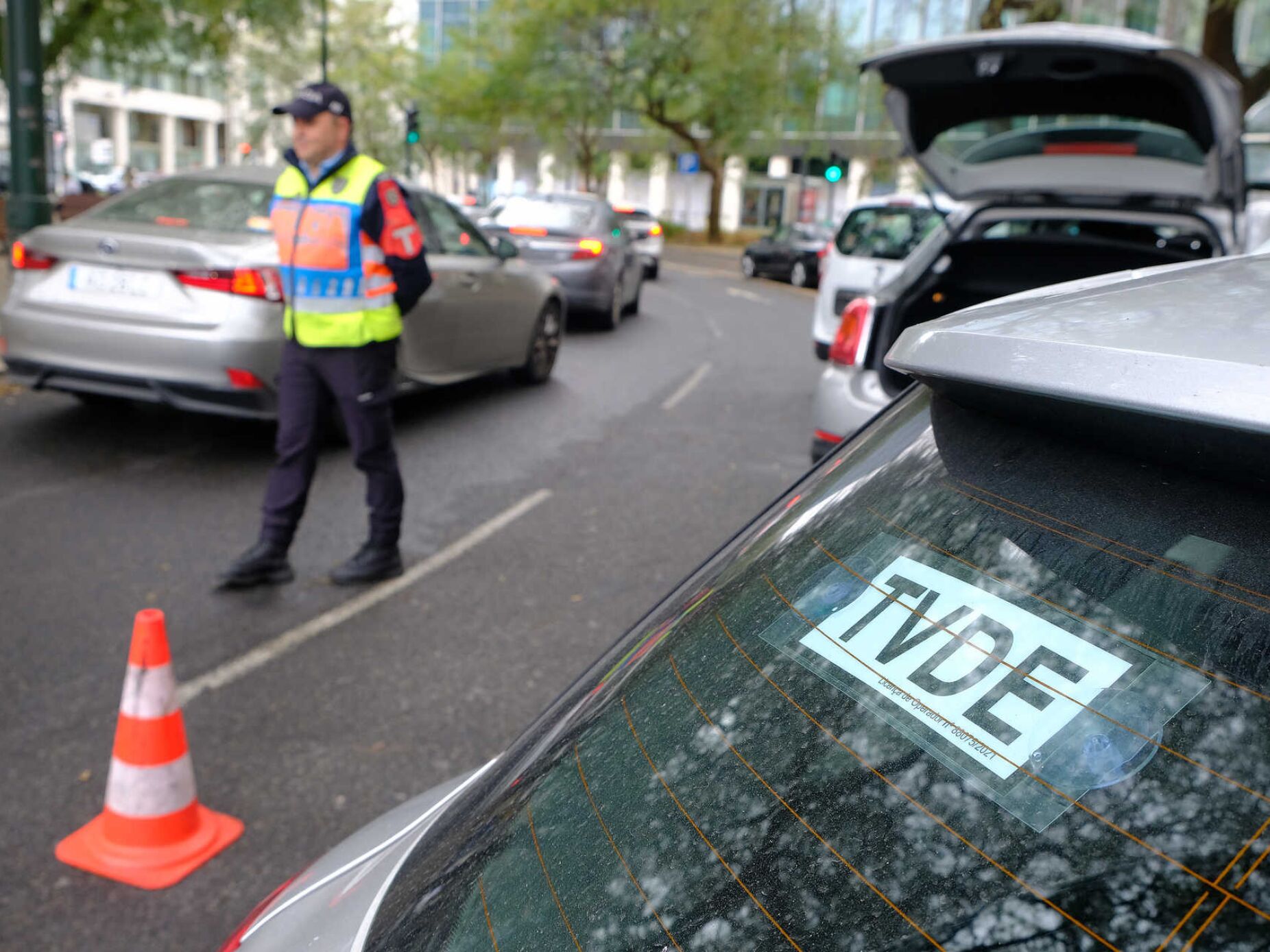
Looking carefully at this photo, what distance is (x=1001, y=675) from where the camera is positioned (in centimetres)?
102

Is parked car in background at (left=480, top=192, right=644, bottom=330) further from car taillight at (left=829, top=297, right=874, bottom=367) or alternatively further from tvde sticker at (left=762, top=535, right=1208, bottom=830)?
tvde sticker at (left=762, top=535, right=1208, bottom=830)

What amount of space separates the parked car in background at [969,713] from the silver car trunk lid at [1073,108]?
418 centimetres

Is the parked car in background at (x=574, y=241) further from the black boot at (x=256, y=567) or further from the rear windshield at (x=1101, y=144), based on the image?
the black boot at (x=256, y=567)

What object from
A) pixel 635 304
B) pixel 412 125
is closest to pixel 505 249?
pixel 635 304

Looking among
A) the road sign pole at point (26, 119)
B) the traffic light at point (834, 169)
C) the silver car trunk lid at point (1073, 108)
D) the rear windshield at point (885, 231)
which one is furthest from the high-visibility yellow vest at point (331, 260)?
the traffic light at point (834, 169)

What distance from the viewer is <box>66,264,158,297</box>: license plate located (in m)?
6.46

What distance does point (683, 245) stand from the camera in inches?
1917

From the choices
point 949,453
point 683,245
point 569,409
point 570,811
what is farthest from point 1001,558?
point 683,245

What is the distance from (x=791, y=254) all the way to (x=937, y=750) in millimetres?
27595

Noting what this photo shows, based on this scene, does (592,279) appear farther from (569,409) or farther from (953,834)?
(953,834)

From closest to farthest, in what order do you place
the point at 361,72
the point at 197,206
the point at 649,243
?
the point at 197,206 < the point at 649,243 < the point at 361,72

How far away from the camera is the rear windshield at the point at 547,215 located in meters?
14.8

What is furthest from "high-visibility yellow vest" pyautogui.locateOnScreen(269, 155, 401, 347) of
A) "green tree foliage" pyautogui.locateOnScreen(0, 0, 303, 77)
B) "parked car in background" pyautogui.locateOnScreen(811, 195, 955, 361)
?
"green tree foliage" pyautogui.locateOnScreen(0, 0, 303, 77)

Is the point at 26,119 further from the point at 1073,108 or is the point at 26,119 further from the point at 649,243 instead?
the point at 649,243
